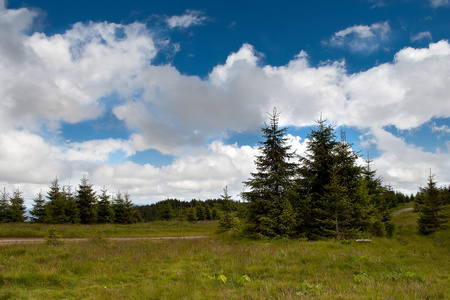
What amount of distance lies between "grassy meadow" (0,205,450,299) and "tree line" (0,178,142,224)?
2696 centimetres

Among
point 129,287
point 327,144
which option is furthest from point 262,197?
point 129,287

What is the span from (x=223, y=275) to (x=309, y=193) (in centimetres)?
1130

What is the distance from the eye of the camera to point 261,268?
8.12 m

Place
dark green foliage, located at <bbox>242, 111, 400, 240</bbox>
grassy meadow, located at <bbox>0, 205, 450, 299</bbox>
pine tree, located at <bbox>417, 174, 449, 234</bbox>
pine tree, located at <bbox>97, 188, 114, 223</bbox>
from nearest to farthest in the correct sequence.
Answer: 1. grassy meadow, located at <bbox>0, 205, 450, 299</bbox>
2. dark green foliage, located at <bbox>242, 111, 400, 240</bbox>
3. pine tree, located at <bbox>417, 174, 449, 234</bbox>
4. pine tree, located at <bbox>97, 188, 114, 223</bbox>

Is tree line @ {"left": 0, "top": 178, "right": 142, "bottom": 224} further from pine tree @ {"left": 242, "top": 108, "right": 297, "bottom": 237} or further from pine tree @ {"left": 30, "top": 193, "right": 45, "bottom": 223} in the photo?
pine tree @ {"left": 242, "top": 108, "right": 297, "bottom": 237}

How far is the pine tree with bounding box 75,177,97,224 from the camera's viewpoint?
37.0 meters

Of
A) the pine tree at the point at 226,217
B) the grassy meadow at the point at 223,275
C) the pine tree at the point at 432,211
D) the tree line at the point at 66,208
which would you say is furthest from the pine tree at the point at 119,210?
the pine tree at the point at 432,211

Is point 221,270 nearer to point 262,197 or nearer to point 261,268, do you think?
point 261,268

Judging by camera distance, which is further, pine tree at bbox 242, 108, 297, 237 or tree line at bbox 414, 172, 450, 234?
tree line at bbox 414, 172, 450, 234

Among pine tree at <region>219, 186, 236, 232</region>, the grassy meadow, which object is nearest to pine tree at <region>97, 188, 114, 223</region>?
pine tree at <region>219, 186, 236, 232</region>

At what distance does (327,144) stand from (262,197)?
6.05 m

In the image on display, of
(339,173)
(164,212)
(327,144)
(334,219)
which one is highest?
(327,144)

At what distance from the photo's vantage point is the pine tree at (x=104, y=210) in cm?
4006

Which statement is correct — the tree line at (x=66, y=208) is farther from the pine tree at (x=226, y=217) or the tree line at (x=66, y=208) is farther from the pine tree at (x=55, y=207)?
the pine tree at (x=226, y=217)
